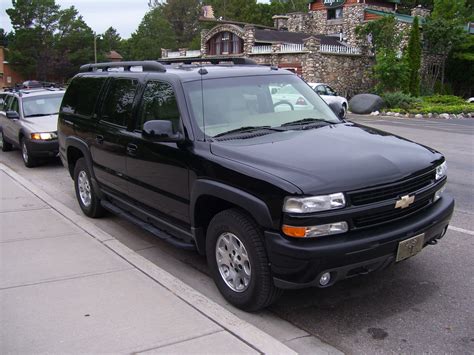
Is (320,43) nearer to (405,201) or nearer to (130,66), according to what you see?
(130,66)

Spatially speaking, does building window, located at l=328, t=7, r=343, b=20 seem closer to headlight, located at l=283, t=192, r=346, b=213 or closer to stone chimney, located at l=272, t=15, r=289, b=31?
stone chimney, located at l=272, t=15, r=289, b=31

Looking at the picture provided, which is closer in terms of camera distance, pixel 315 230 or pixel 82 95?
pixel 315 230

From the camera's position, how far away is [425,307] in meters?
4.13

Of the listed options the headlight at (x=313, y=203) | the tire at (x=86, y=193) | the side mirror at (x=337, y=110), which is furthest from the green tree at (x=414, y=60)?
the headlight at (x=313, y=203)

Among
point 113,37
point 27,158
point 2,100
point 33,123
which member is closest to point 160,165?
point 27,158

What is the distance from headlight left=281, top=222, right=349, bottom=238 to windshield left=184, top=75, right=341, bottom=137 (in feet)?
4.34

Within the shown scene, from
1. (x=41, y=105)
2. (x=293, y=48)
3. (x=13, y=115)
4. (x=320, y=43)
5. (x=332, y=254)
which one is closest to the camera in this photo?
(x=332, y=254)

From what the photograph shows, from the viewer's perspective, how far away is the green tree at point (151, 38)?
6888cm

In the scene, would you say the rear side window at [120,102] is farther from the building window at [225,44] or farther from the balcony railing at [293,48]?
the building window at [225,44]

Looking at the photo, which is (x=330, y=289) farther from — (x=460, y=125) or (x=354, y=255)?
(x=460, y=125)

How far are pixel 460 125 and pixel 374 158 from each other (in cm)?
1806

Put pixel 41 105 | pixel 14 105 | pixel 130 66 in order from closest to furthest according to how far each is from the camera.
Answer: pixel 130 66
pixel 41 105
pixel 14 105

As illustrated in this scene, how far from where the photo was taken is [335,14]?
4494 centimetres

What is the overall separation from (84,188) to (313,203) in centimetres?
431
